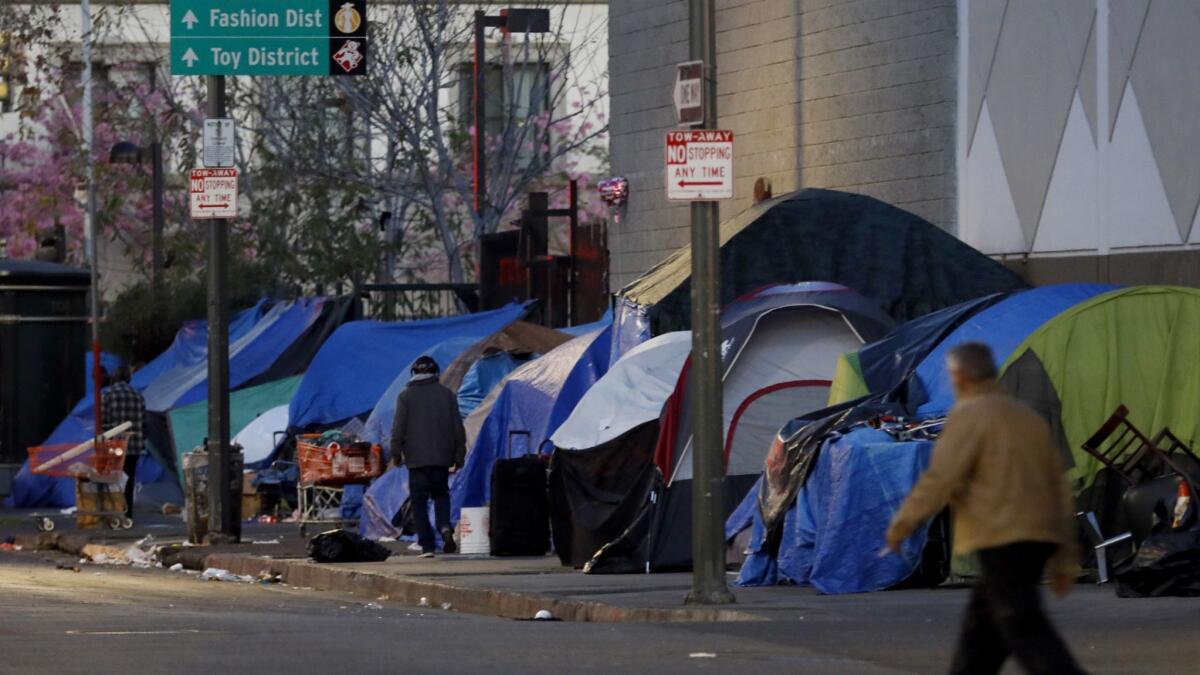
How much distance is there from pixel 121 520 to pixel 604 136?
30198mm

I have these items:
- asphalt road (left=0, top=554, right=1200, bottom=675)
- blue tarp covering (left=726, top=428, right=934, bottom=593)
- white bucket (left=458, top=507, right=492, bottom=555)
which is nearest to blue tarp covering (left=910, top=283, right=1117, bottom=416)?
blue tarp covering (left=726, top=428, right=934, bottom=593)

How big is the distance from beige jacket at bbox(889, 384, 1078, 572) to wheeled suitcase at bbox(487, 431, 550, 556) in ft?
36.7

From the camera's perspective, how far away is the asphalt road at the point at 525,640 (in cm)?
1103

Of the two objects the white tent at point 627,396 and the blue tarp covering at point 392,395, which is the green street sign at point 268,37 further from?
the white tent at point 627,396

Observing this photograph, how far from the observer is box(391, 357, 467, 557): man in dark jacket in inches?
779

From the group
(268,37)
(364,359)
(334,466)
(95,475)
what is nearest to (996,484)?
(268,37)

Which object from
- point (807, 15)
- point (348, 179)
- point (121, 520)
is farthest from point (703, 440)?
point (348, 179)

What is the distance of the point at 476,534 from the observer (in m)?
19.9

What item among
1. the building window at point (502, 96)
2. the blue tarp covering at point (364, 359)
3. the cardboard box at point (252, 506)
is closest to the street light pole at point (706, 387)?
the blue tarp covering at point (364, 359)

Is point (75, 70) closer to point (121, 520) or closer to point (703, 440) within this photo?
point (121, 520)

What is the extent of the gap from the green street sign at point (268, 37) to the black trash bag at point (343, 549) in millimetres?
4514

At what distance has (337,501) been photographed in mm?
23969

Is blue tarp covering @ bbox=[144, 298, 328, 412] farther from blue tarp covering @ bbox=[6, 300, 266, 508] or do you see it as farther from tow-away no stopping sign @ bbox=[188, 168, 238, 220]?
tow-away no stopping sign @ bbox=[188, 168, 238, 220]

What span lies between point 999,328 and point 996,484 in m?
8.45
